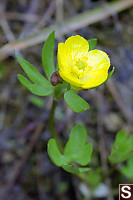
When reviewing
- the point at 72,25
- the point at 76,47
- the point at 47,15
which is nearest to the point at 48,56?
the point at 76,47

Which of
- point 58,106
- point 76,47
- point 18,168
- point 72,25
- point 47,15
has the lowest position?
point 18,168

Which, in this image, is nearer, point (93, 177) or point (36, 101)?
point (93, 177)

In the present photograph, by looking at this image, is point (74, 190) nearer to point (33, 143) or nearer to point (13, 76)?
point (33, 143)

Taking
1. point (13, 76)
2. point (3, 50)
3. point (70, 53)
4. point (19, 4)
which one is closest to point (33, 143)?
point (13, 76)

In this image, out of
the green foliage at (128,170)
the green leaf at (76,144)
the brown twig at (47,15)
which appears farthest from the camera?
the brown twig at (47,15)

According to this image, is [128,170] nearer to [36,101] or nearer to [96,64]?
[96,64]

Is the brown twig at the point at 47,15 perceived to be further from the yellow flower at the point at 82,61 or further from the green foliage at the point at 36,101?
the yellow flower at the point at 82,61

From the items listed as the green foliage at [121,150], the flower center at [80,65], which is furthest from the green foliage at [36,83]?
the green foliage at [121,150]
